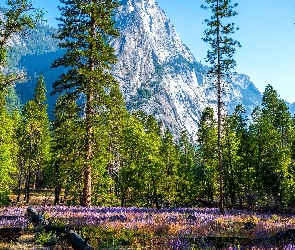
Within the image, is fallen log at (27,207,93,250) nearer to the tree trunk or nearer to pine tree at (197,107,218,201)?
the tree trunk

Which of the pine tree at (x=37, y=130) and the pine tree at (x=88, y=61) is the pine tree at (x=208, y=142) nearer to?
the pine tree at (x=88, y=61)

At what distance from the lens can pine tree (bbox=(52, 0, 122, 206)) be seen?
20.3 m

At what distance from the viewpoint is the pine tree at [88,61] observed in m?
20.3

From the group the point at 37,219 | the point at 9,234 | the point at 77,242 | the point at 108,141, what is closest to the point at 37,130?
the point at 108,141

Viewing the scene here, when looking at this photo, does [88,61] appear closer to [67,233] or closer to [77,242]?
[67,233]

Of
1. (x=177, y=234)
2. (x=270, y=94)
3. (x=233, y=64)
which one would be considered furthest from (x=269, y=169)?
(x=177, y=234)

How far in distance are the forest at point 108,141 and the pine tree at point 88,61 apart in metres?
0.07

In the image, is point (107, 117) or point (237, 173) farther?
point (237, 173)

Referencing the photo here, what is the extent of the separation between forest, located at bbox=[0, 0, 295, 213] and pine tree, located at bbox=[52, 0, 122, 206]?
0.22 feet

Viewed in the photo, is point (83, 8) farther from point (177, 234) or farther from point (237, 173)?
point (237, 173)

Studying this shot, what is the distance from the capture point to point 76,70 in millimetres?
20703

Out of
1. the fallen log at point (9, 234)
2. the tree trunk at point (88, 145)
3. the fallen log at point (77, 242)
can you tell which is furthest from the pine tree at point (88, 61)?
the fallen log at point (77, 242)

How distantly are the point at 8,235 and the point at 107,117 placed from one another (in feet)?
42.2

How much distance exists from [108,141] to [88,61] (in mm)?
5945
